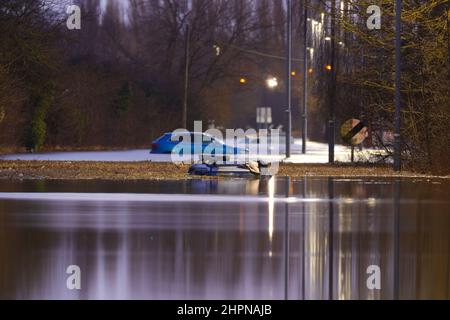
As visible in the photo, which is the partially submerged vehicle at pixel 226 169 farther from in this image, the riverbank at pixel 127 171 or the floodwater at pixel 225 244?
the floodwater at pixel 225 244

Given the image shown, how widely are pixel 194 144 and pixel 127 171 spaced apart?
2190 cm

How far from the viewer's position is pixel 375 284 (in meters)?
12.3

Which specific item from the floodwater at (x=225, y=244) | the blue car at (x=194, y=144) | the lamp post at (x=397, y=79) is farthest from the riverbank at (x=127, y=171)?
the blue car at (x=194, y=144)

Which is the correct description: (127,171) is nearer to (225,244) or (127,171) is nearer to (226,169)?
(226,169)

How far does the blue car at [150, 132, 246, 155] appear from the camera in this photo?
56.0m

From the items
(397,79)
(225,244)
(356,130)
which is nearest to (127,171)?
(397,79)

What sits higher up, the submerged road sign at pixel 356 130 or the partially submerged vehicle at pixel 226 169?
the submerged road sign at pixel 356 130

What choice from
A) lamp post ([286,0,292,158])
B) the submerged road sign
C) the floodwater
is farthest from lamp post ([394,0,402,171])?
lamp post ([286,0,292,158])

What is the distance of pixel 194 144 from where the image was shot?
189 ft

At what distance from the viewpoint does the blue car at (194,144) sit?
5600 centimetres

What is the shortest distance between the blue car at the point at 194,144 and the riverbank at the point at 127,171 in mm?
14252

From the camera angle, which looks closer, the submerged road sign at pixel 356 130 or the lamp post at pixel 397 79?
the lamp post at pixel 397 79

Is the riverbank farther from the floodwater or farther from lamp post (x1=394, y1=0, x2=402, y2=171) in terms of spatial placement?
the floodwater
